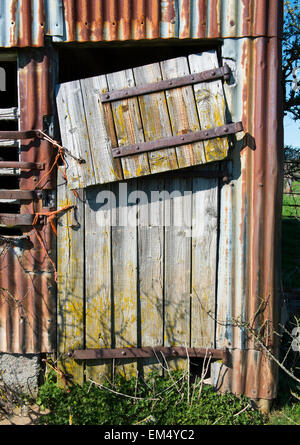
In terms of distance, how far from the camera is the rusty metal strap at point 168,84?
3.47m

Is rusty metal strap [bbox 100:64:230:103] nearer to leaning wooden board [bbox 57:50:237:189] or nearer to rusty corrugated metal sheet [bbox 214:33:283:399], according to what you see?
leaning wooden board [bbox 57:50:237:189]

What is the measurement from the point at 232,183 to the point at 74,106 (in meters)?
1.57

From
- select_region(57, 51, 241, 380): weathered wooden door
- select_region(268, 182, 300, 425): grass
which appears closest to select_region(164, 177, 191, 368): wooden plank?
select_region(57, 51, 241, 380): weathered wooden door

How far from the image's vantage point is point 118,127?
3.56 metres

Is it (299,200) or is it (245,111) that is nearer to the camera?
(245,111)

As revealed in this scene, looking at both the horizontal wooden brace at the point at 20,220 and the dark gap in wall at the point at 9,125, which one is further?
the dark gap in wall at the point at 9,125

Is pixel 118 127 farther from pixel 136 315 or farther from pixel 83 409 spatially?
pixel 83 409

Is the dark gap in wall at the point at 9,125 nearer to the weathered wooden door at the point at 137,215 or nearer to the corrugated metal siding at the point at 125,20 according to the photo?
the corrugated metal siding at the point at 125,20

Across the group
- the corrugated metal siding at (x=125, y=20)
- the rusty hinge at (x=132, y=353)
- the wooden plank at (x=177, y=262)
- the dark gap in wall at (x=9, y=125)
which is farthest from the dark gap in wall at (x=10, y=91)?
the rusty hinge at (x=132, y=353)

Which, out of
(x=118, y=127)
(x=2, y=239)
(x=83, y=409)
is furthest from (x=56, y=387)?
(x=118, y=127)

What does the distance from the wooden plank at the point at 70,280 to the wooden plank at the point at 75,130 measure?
17 centimetres

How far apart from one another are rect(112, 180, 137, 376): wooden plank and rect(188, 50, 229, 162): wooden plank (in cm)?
78
